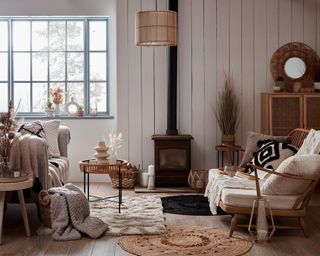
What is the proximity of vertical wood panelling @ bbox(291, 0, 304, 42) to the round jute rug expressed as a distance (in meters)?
3.76

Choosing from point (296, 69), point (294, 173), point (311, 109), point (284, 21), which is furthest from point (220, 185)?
point (284, 21)

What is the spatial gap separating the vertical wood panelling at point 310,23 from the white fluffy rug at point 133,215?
10.2ft

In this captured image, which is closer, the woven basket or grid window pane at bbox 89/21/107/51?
the woven basket

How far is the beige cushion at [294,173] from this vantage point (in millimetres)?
5109

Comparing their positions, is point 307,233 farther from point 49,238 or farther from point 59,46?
point 59,46

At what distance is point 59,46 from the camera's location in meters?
8.63

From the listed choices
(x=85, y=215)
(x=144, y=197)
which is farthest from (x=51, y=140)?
(x=85, y=215)

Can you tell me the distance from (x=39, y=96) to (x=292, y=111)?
364 centimetres

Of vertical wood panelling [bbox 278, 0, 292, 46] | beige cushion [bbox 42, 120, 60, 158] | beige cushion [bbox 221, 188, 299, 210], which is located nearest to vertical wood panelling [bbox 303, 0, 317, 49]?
vertical wood panelling [bbox 278, 0, 292, 46]

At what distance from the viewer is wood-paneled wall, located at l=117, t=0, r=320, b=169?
8148 millimetres

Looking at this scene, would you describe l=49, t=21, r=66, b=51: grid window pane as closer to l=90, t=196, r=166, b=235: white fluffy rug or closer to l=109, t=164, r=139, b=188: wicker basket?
l=109, t=164, r=139, b=188: wicker basket

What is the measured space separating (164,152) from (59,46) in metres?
2.29

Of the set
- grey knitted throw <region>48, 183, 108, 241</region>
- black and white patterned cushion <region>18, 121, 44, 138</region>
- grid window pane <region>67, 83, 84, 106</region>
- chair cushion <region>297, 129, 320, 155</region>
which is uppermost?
grid window pane <region>67, 83, 84, 106</region>

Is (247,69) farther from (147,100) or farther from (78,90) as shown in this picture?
(78,90)
